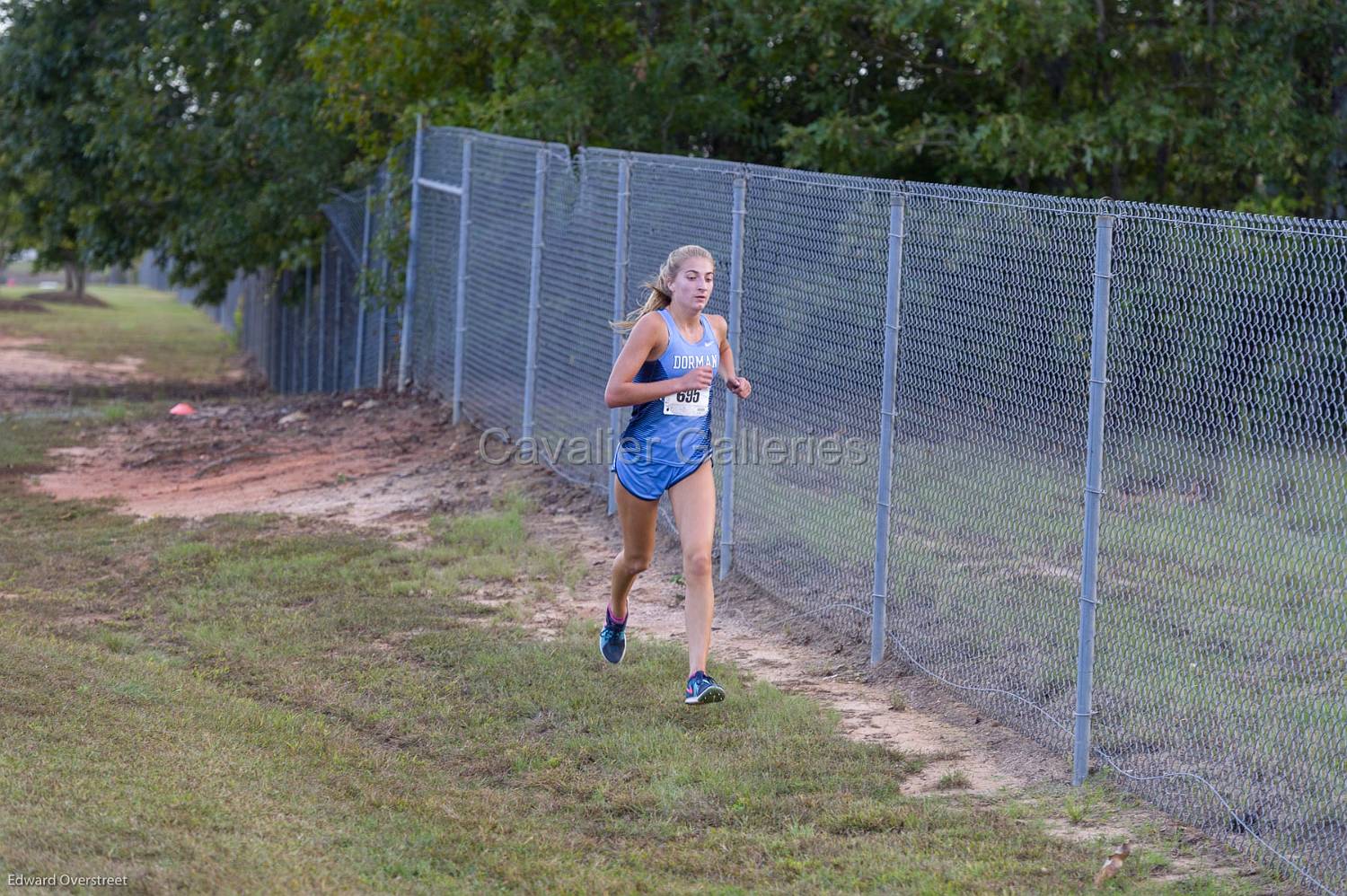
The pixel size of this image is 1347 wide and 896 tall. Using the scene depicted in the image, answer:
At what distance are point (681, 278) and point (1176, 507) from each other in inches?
82.3

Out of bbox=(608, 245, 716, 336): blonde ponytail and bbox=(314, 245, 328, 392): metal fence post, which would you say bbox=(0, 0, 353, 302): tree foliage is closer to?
bbox=(314, 245, 328, 392): metal fence post

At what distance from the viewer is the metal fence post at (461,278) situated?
12.9m

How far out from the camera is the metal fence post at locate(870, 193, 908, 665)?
677 cm

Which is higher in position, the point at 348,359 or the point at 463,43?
the point at 463,43

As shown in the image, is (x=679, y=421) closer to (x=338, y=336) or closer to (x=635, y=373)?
(x=635, y=373)

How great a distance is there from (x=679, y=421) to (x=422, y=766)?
1697mm

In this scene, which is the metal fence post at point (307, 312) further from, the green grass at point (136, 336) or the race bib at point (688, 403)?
the race bib at point (688, 403)

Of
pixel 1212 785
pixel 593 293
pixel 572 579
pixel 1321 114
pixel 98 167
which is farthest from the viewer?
pixel 98 167

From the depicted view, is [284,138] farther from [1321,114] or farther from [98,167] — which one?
Answer: [1321,114]

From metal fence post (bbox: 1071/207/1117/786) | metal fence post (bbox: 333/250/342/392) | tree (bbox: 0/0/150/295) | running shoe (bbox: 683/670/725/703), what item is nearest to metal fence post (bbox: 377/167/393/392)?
metal fence post (bbox: 333/250/342/392)

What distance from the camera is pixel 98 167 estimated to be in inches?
802

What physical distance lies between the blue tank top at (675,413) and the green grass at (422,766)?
1059 millimetres

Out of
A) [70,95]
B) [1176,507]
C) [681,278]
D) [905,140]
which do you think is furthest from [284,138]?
[1176,507]

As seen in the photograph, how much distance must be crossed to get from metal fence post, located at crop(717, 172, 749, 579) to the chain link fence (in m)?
0.02
